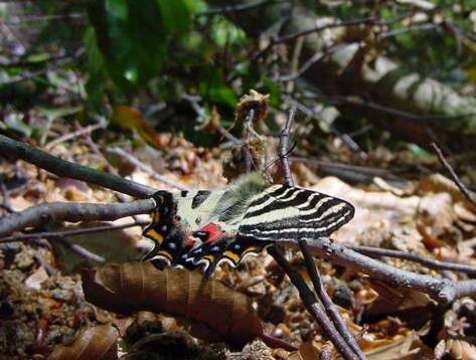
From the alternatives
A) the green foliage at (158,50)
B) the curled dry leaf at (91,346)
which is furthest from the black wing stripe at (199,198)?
the green foliage at (158,50)

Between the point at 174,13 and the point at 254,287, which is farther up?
the point at 174,13

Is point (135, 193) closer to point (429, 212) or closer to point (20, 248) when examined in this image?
point (20, 248)

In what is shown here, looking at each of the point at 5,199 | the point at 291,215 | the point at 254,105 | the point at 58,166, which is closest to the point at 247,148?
the point at 254,105

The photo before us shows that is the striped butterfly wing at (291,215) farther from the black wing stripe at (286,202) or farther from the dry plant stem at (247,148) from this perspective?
the dry plant stem at (247,148)

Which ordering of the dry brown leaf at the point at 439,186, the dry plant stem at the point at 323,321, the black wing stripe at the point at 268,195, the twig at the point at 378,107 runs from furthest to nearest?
the twig at the point at 378,107 < the dry brown leaf at the point at 439,186 < the black wing stripe at the point at 268,195 < the dry plant stem at the point at 323,321

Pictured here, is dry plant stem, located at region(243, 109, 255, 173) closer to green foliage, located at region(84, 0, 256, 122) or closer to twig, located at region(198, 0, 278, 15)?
green foliage, located at region(84, 0, 256, 122)

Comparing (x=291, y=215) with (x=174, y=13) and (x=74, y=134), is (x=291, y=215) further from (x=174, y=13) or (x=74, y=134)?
(x=74, y=134)
